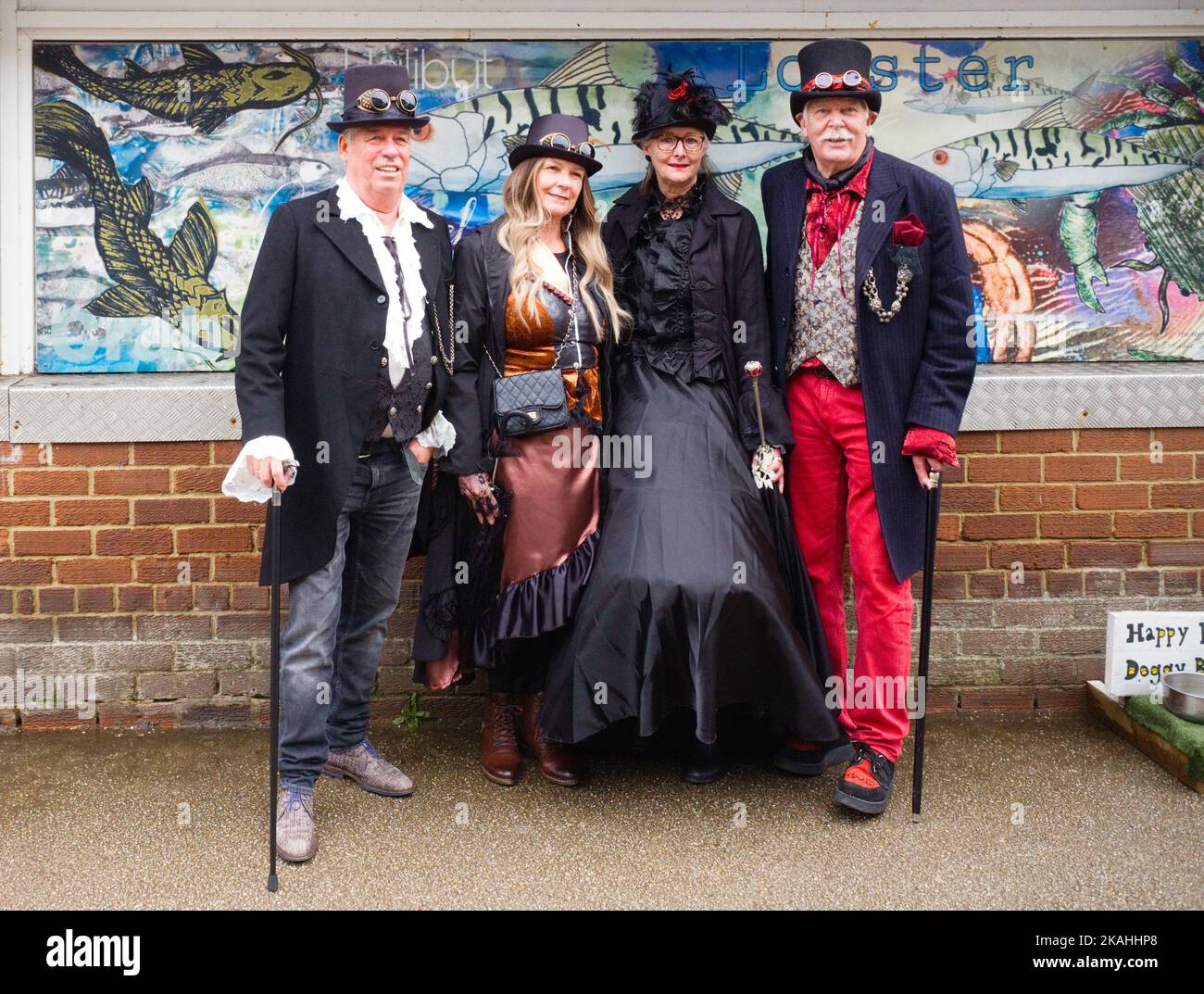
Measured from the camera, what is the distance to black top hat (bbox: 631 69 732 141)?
4297mm

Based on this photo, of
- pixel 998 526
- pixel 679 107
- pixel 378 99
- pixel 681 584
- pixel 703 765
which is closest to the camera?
pixel 378 99

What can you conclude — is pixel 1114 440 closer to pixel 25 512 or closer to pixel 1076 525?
pixel 1076 525

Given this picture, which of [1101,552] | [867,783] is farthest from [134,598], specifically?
[1101,552]


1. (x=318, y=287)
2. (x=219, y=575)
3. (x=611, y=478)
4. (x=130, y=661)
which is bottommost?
(x=130, y=661)

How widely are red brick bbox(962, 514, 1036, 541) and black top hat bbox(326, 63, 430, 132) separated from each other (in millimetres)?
2637

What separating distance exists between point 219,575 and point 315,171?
5.31ft

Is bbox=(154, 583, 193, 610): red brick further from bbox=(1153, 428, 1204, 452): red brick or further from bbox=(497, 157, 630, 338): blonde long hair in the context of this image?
bbox=(1153, 428, 1204, 452): red brick

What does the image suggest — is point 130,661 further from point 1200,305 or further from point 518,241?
point 1200,305

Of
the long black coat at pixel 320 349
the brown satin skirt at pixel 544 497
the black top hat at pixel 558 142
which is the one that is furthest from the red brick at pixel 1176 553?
the long black coat at pixel 320 349

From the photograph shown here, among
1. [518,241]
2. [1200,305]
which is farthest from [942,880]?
[1200,305]

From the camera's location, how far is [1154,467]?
5.15m

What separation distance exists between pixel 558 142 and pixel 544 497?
1174 millimetres

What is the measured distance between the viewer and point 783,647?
13.5ft

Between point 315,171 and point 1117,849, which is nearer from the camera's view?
point 1117,849
